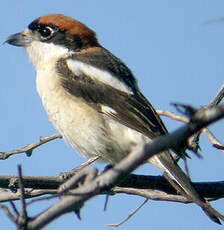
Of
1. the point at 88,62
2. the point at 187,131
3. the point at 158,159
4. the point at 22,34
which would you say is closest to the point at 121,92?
the point at 88,62

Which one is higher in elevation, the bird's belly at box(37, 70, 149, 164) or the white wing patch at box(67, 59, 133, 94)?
the white wing patch at box(67, 59, 133, 94)

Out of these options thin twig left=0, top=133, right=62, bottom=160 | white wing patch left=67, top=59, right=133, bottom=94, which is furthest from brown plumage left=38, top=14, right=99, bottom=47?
thin twig left=0, top=133, right=62, bottom=160

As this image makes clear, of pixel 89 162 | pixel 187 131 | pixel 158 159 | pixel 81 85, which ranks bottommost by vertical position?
pixel 89 162

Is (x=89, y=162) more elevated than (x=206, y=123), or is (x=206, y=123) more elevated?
(x=206, y=123)

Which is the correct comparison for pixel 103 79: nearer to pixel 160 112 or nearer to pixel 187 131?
pixel 160 112

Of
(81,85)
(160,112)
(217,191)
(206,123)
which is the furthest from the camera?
(81,85)

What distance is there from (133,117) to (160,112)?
23cm

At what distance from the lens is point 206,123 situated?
152 cm

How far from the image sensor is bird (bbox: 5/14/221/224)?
405cm

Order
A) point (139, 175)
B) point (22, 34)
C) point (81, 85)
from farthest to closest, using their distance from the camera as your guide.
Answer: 1. point (22, 34)
2. point (81, 85)
3. point (139, 175)

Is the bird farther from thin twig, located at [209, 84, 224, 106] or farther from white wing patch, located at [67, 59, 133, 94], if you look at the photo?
thin twig, located at [209, 84, 224, 106]

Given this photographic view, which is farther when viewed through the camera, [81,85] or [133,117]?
[81,85]

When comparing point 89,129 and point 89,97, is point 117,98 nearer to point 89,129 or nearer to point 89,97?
point 89,97

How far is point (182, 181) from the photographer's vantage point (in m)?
3.44
